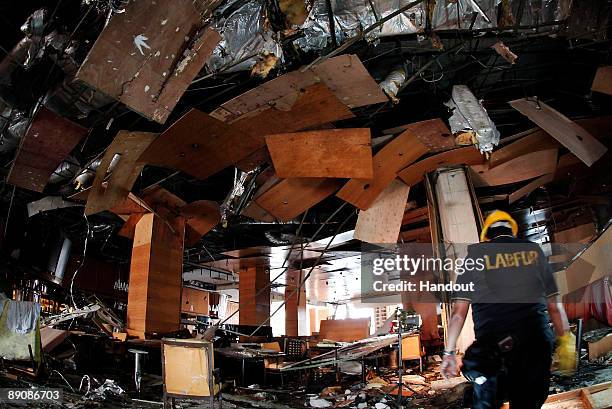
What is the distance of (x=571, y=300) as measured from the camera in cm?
599

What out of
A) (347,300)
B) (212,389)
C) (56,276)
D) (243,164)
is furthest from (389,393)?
(347,300)

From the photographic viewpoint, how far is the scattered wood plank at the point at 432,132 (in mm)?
4090

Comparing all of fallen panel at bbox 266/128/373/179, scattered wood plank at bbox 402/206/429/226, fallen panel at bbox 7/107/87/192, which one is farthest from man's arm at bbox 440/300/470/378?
scattered wood plank at bbox 402/206/429/226

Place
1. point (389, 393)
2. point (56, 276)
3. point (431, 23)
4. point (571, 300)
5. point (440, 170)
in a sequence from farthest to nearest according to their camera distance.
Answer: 1. point (56, 276)
2. point (571, 300)
3. point (440, 170)
4. point (389, 393)
5. point (431, 23)

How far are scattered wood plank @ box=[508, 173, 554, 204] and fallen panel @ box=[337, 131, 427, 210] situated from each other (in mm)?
1696

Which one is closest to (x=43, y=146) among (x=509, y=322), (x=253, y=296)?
(x=509, y=322)

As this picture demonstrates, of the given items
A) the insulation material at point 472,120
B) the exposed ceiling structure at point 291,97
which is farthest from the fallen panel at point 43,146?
the insulation material at point 472,120

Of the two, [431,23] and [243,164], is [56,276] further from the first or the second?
[431,23]

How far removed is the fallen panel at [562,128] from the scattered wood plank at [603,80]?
0.40m

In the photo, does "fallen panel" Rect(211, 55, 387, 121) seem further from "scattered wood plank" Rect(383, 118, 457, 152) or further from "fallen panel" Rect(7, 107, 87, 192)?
"fallen panel" Rect(7, 107, 87, 192)

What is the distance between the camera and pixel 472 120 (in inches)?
146

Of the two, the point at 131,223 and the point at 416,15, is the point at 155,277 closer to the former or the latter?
the point at 131,223

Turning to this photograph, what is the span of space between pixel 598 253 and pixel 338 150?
4.05 meters

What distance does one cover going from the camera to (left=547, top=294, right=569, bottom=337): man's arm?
2.33 m
